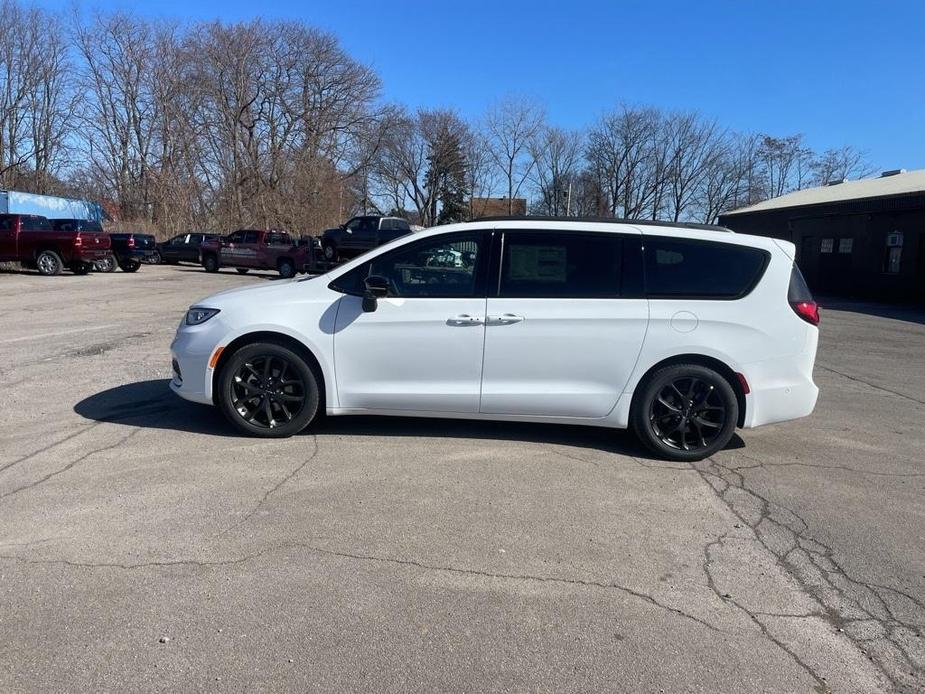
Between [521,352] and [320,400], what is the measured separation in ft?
5.34

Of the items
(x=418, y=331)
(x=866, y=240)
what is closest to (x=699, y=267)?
(x=418, y=331)

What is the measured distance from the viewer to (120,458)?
5.09m

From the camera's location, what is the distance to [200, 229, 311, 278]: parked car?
29656mm

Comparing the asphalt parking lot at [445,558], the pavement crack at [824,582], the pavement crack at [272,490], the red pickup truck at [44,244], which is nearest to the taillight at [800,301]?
the asphalt parking lot at [445,558]

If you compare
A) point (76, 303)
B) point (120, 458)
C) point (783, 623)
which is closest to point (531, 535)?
point (783, 623)

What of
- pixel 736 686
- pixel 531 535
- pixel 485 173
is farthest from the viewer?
pixel 485 173

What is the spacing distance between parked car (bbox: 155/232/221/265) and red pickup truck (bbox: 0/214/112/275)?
32.7ft

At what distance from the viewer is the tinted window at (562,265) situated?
18.0 feet

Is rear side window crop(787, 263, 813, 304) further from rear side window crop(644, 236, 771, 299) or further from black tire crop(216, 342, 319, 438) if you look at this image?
black tire crop(216, 342, 319, 438)

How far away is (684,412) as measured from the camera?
5430 mm

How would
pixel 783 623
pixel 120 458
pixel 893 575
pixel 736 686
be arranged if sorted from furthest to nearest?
pixel 120 458, pixel 893 575, pixel 783 623, pixel 736 686

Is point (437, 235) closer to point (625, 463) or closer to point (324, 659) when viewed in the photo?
point (625, 463)


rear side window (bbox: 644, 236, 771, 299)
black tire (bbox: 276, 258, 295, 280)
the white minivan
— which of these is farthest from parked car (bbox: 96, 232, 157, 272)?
rear side window (bbox: 644, 236, 771, 299)

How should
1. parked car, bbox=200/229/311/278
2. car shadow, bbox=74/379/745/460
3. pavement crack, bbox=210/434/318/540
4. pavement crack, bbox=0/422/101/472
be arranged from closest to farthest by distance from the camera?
pavement crack, bbox=210/434/318/540 < pavement crack, bbox=0/422/101/472 < car shadow, bbox=74/379/745/460 < parked car, bbox=200/229/311/278
